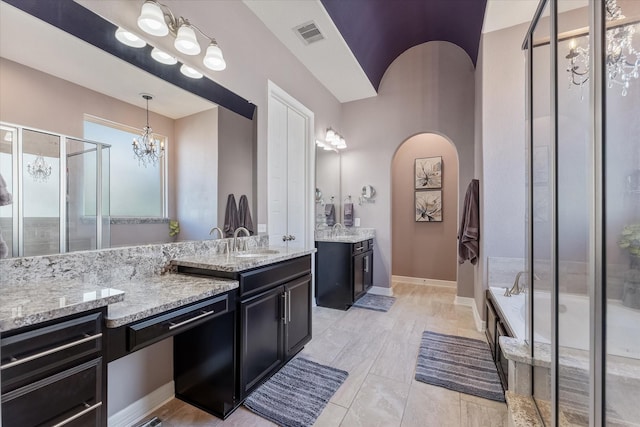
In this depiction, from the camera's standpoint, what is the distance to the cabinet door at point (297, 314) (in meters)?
2.15

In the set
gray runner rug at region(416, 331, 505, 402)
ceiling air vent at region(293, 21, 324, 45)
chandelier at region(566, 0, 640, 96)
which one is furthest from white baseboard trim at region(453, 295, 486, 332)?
ceiling air vent at region(293, 21, 324, 45)

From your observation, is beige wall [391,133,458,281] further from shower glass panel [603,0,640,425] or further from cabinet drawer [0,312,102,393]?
cabinet drawer [0,312,102,393]

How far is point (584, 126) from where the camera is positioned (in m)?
0.95

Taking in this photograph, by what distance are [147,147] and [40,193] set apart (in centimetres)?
60

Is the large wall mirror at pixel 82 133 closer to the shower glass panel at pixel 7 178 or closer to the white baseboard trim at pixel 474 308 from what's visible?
the shower glass panel at pixel 7 178

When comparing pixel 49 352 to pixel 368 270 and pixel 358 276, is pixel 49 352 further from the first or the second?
pixel 368 270

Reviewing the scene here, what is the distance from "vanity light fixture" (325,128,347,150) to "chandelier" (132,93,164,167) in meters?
2.48

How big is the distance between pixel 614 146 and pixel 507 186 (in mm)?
2058

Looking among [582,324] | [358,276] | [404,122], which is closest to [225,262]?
[582,324]

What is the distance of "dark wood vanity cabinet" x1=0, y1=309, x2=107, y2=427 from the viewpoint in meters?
0.84

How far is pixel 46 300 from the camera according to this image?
39.9 inches

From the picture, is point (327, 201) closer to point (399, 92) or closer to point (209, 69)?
point (399, 92)

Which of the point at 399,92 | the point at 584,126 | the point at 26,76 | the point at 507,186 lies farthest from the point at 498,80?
the point at 26,76

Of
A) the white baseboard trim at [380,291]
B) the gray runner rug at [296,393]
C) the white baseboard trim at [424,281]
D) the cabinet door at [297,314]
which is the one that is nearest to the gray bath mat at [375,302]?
the white baseboard trim at [380,291]
